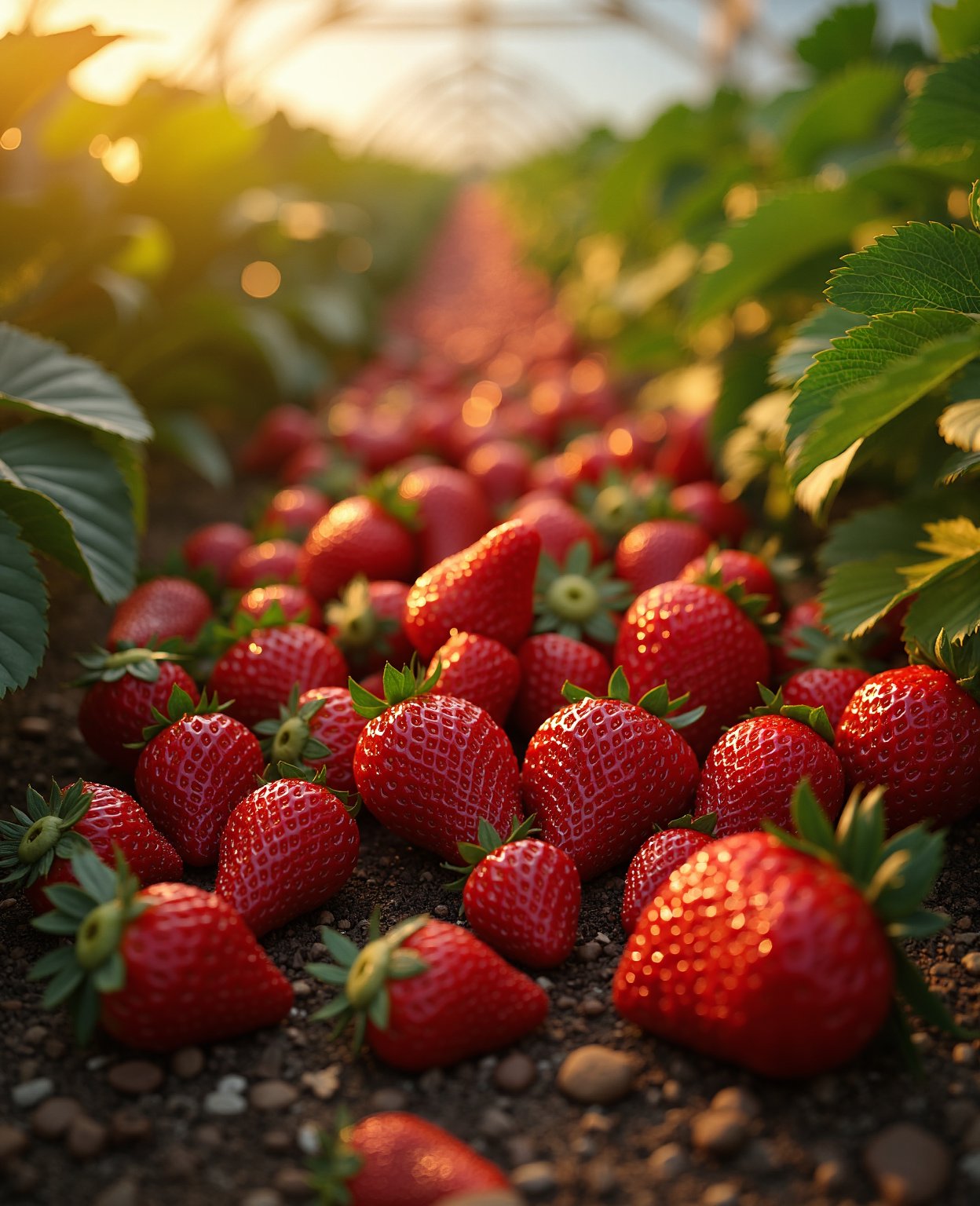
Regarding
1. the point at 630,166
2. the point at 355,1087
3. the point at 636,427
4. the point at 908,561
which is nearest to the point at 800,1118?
the point at 355,1087

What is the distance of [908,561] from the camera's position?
166 centimetres

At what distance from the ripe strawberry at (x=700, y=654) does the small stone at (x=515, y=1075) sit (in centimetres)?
63

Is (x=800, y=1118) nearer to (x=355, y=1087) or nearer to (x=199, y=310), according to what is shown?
(x=355, y=1087)

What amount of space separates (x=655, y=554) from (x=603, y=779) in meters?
0.75

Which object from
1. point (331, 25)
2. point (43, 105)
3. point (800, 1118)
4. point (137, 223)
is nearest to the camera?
point (800, 1118)

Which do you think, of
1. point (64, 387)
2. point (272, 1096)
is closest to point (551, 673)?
point (272, 1096)

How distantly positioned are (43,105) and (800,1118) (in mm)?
2728

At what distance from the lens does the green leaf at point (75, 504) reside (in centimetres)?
159

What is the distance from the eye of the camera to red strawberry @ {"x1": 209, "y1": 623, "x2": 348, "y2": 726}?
5.25 feet

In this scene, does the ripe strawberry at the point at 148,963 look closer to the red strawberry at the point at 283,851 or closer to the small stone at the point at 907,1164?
the red strawberry at the point at 283,851

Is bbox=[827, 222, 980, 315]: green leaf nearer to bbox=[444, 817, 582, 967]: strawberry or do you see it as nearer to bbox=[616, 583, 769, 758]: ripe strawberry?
bbox=[616, 583, 769, 758]: ripe strawberry

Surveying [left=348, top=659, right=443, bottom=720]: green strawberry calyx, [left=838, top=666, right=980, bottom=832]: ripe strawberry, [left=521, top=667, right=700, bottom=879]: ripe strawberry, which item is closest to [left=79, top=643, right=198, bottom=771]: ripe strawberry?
[left=348, top=659, right=443, bottom=720]: green strawberry calyx

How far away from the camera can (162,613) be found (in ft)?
6.03

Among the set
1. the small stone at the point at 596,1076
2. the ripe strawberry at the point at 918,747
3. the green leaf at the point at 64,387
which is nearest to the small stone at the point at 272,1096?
the small stone at the point at 596,1076
